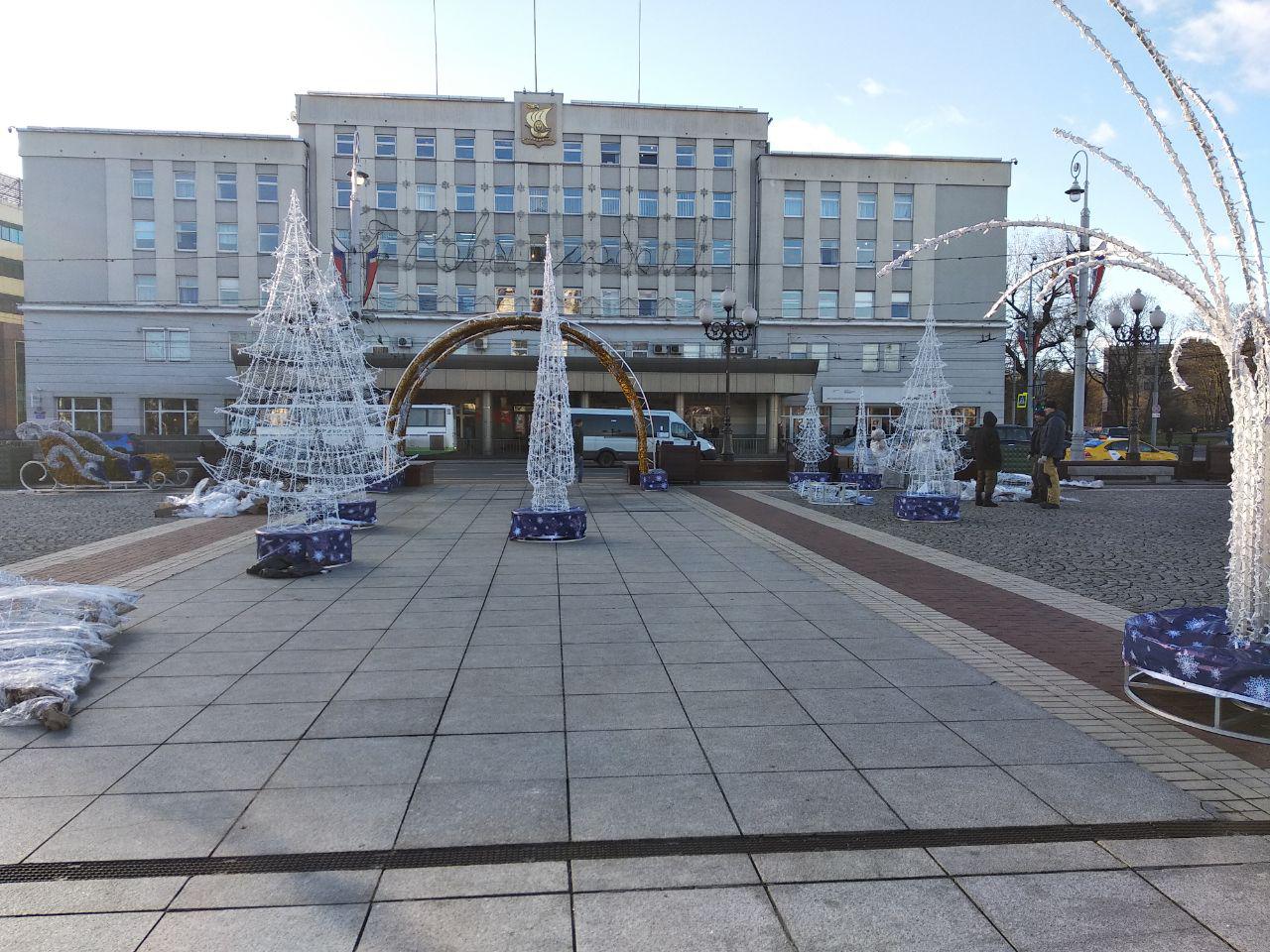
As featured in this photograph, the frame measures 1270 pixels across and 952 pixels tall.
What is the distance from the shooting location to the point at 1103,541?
12.6 metres

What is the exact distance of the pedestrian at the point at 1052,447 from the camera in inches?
676

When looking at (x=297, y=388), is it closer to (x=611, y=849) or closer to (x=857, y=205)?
(x=611, y=849)

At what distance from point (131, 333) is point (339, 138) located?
16.1m

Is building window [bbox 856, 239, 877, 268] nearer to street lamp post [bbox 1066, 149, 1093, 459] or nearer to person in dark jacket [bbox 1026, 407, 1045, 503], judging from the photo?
street lamp post [bbox 1066, 149, 1093, 459]

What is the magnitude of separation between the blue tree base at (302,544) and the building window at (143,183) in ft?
156

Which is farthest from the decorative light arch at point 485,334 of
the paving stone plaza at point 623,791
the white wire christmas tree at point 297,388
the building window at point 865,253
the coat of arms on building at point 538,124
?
the building window at point 865,253

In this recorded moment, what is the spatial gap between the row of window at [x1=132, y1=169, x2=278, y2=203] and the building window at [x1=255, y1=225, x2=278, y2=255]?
1532 mm

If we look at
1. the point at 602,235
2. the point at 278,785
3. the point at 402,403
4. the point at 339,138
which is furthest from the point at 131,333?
the point at 278,785

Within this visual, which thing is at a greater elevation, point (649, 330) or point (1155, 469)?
point (649, 330)

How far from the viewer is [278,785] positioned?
3.91 metres

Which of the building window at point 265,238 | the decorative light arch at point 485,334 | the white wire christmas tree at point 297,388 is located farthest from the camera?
the building window at point 265,238

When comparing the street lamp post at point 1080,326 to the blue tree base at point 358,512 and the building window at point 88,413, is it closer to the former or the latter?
the blue tree base at point 358,512

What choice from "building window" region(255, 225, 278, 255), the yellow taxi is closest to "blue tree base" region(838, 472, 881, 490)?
the yellow taxi

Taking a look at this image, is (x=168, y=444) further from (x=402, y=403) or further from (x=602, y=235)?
(x=602, y=235)
